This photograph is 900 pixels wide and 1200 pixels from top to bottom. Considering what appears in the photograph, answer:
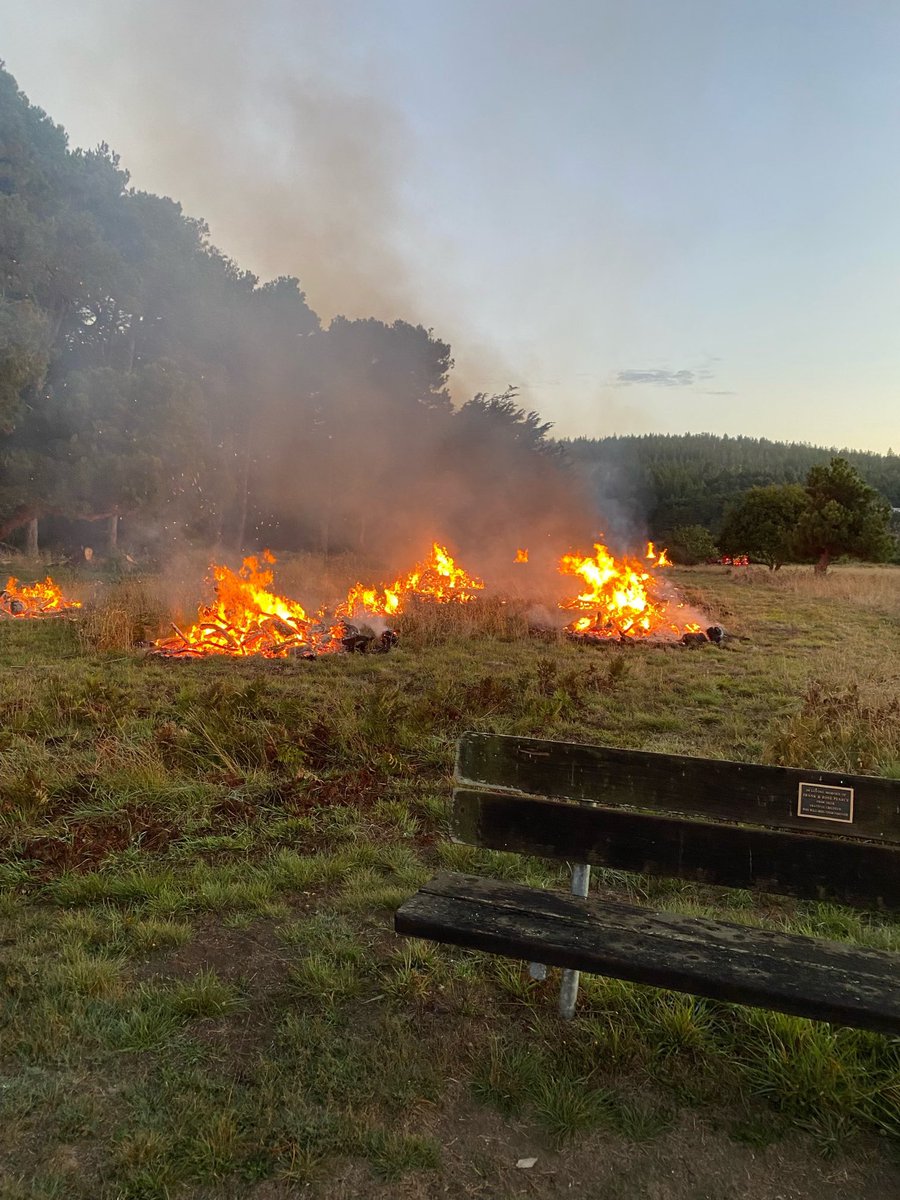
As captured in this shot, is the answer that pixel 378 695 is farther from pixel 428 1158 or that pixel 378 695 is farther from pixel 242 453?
pixel 242 453

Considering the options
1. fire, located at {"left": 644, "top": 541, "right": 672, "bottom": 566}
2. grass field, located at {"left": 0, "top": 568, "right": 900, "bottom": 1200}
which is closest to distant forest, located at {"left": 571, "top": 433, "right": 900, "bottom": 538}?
fire, located at {"left": 644, "top": 541, "right": 672, "bottom": 566}

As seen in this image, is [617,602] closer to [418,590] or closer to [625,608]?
[625,608]

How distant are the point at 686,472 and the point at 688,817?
→ 257ft

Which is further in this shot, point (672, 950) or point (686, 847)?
point (686, 847)

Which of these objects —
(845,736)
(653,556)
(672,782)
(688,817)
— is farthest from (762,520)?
(672,782)

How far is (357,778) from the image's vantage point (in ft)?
19.3

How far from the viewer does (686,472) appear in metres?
77.1

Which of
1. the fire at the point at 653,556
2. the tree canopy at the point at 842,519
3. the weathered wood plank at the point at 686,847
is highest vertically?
the tree canopy at the point at 842,519

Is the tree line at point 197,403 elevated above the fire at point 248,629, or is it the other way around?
the tree line at point 197,403

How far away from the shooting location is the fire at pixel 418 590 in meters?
14.7

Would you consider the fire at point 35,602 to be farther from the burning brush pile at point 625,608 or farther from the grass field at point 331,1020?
the burning brush pile at point 625,608

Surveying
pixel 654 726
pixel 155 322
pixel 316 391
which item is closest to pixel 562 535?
pixel 316 391

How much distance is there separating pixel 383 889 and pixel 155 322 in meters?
24.3

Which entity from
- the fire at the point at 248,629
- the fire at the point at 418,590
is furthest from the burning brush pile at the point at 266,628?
the fire at the point at 418,590
